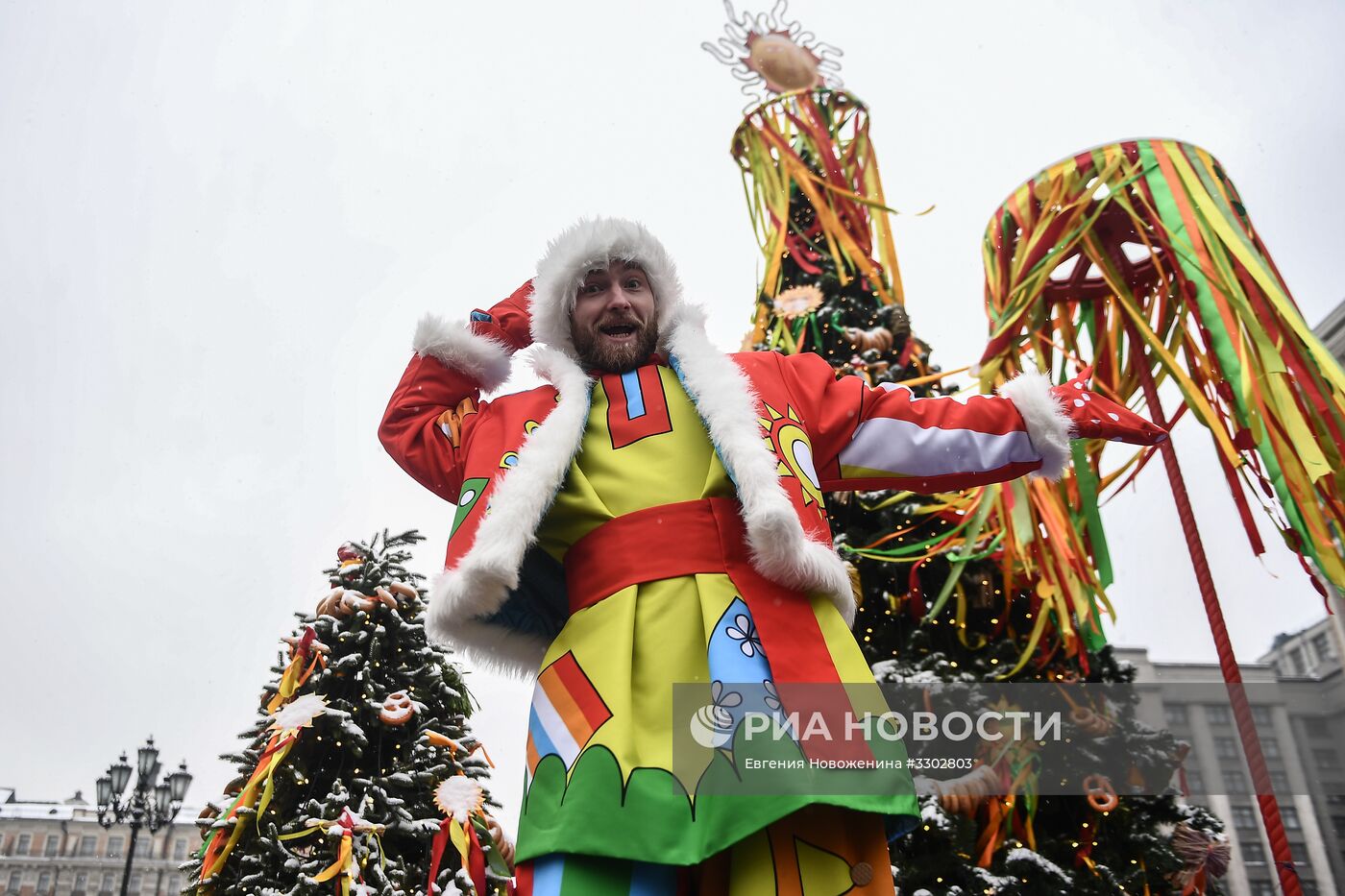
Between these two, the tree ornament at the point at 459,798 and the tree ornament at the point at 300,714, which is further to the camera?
the tree ornament at the point at 300,714

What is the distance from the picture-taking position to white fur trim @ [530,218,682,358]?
201 centimetres

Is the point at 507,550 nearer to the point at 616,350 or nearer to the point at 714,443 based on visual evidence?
the point at 714,443

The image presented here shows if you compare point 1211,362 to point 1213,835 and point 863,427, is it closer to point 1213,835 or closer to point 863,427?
point 863,427

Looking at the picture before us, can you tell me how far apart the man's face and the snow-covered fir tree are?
2.52 m

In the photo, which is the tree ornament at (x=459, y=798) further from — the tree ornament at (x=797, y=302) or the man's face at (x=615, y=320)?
the man's face at (x=615, y=320)

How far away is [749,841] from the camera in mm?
1370

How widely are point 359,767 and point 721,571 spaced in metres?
3.78

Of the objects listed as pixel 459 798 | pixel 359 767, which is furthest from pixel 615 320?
pixel 359 767

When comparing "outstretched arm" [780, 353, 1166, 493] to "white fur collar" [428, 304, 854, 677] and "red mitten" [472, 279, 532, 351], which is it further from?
"red mitten" [472, 279, 532, 351]

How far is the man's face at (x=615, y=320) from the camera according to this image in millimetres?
1983

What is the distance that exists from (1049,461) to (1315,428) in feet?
3.90

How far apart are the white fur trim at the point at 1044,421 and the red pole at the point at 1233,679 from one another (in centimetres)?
108

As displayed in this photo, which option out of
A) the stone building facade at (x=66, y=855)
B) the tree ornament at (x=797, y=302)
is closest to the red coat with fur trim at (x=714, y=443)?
the tree ornament at (x=797, y=302)

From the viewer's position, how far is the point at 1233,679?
2.56 metres
